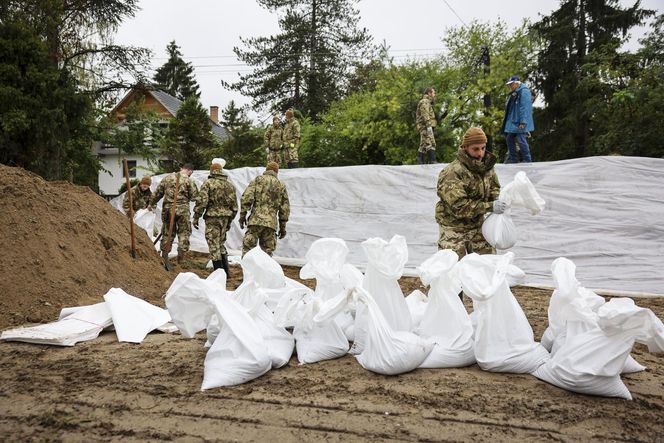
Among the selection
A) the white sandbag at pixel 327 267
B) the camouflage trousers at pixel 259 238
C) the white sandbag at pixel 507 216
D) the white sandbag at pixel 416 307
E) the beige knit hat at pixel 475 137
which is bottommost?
the white sandbag at pixel 416 307

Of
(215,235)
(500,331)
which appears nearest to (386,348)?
(500,331)

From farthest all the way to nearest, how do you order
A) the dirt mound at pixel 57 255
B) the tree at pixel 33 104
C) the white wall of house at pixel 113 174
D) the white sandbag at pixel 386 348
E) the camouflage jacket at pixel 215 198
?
the white wall of house at pixel 113 174, the tree at pixel 33 104, the camouflage jacket at pixel 215 198, the dirt mound at pixel 57 255, the white sandbag at pixel 386 348

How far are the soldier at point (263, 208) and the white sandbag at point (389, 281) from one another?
12.1 ft

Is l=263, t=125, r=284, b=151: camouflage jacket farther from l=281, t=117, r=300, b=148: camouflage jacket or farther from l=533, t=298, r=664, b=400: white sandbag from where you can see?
l=533, t=298, r=664, b=400: white sandbag

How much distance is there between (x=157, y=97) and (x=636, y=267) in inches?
1287

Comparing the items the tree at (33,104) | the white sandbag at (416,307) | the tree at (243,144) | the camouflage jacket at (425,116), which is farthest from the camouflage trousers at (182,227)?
the tree at (243,144)

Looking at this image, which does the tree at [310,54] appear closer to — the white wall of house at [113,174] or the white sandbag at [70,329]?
the white wall of house at [113,174]

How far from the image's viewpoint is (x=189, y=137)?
82.7 ft

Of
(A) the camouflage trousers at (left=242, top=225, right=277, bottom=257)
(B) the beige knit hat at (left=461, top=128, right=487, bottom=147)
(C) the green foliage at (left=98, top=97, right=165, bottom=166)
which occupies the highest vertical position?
(C) the green foliage at (left=98, top=97, right=165, bottom=166)

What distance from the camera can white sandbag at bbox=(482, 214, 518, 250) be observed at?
12.7 feet

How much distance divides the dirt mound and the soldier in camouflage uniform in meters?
3.50

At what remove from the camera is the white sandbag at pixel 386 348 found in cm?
286

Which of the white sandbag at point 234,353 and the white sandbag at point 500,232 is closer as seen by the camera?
the white sandbag at point 234,353

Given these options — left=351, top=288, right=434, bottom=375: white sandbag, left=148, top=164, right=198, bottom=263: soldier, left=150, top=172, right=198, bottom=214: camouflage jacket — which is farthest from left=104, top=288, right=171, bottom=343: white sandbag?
left=150, top=172, right=198, bottom=214: camouflage jacket
